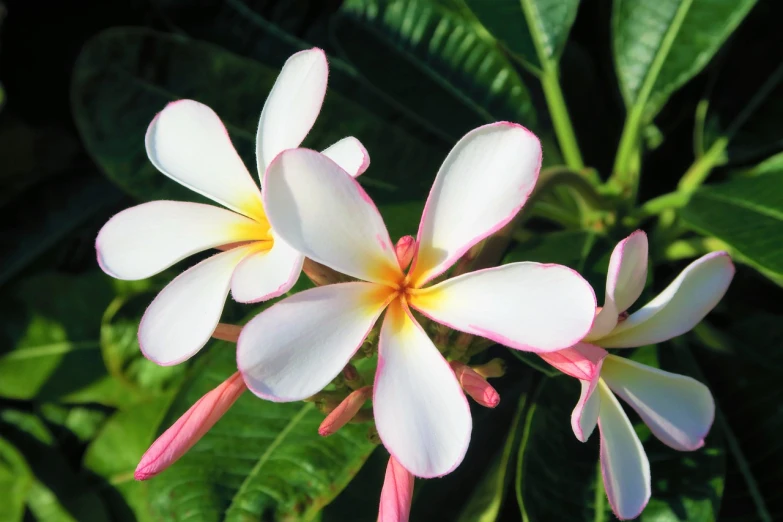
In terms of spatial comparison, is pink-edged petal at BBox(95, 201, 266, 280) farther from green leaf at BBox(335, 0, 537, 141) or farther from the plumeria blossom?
green leaf at BBox(335, 0, 537, 141)

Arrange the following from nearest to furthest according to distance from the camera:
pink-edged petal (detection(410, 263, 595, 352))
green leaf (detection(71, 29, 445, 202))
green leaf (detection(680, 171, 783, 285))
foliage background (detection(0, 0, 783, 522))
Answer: pink-edged petal (detection(410, 263, 595, 352))
green leaf (detection(680, 171, 783, 285))
foliage background (detection(0, 0, 783, 522))
green leaf (detection(71, 29, 445, 202))

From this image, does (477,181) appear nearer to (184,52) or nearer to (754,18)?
(184,52)

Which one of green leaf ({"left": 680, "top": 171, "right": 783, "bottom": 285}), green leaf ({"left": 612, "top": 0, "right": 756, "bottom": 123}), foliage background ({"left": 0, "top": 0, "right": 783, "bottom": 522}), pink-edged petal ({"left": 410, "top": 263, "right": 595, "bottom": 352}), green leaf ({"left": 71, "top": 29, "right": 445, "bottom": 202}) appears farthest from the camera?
green leaf ({"left": 71, "top": 29, "right": 445, "bottom": 202})

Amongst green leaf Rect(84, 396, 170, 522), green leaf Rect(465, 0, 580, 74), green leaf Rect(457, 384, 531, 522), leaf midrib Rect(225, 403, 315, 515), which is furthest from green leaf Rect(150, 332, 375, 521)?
green leaf Rect(465, 0, 580, 74)

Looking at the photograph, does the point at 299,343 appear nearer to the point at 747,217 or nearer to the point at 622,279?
the point at 622,279

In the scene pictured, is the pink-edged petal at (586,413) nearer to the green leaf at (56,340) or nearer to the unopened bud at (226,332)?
the unopened bud at (226,332)

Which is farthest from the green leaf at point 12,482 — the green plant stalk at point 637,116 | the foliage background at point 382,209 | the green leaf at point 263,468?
the green plant stalk at point 637,116

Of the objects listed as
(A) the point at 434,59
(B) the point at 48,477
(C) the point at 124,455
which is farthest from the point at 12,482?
(A) the point at 434,59
